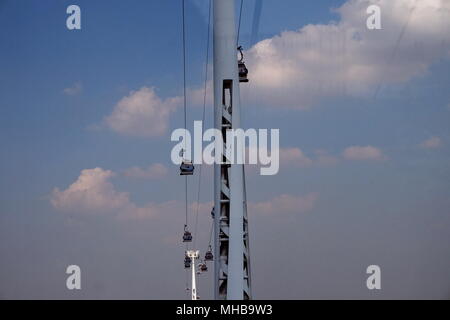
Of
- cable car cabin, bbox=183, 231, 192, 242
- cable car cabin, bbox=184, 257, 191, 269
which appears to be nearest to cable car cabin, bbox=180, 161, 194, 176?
cable car cabin, bbox=183, 231, 192, 242

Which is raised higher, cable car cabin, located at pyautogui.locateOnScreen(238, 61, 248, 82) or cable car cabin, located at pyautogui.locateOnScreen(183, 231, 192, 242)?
cable car cabin, located at pyautogui.locateOnScreen(183, 231, 192, 242)

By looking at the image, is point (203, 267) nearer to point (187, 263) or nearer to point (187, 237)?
point (187, 263)

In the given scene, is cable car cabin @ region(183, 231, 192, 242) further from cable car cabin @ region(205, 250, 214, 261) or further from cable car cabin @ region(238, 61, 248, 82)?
cable car cabin @ region(238, 61, 248, 82)

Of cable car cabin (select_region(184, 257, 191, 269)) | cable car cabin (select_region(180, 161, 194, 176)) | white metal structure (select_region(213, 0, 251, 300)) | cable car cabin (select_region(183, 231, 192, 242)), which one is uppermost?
cable car cabin (select_region(184, 257, 191, 269))

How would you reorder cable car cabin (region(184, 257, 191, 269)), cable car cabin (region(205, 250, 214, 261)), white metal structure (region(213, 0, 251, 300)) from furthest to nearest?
cable car cabin (region(184, 257, 191, 269))
cable car cabin (region(205, 250, 214, 261))
white metal structure (region(213, 0, 251, 300))

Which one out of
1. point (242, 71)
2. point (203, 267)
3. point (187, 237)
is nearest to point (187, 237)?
point (187, 237)
